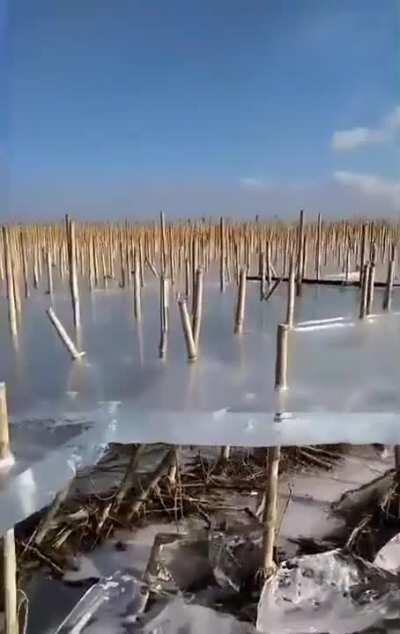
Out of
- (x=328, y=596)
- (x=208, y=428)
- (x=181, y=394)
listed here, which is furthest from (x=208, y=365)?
(x=328, y=596)

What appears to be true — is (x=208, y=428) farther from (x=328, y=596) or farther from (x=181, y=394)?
(x=328, y=596)

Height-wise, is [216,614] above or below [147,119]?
below

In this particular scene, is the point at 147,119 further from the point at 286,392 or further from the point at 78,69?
the point at 286,392

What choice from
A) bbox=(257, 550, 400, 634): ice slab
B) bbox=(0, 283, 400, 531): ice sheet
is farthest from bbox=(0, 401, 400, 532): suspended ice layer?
bbox=(257, 550, 400, 634): ice slab

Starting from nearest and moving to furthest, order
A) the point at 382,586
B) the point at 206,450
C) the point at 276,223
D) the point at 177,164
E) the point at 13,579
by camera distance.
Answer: the point at 13,579 → the point at 382,586 → the point at 206,450 → the point at 276,223 → the point at 177,164

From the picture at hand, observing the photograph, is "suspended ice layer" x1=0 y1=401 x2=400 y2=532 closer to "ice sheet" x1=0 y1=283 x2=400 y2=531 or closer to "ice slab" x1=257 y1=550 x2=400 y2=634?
"ice sheet" x1=0 y1=283 x2=400 y2=531

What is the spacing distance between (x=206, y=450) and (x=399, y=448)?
82cm

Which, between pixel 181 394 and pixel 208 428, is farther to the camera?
pixel 181 394

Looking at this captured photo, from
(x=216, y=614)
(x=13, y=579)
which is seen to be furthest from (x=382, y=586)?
(x=13, y=579)

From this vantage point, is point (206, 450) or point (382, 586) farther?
point (206, 450)

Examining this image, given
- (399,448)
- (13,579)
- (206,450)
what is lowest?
(206,450)

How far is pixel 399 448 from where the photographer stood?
7.38 feet

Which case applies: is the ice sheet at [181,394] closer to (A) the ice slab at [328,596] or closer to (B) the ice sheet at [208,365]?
(B) the ice sheet at [208,365]

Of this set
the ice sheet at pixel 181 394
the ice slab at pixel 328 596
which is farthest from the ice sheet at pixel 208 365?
the ice slab at pixel 328 596
